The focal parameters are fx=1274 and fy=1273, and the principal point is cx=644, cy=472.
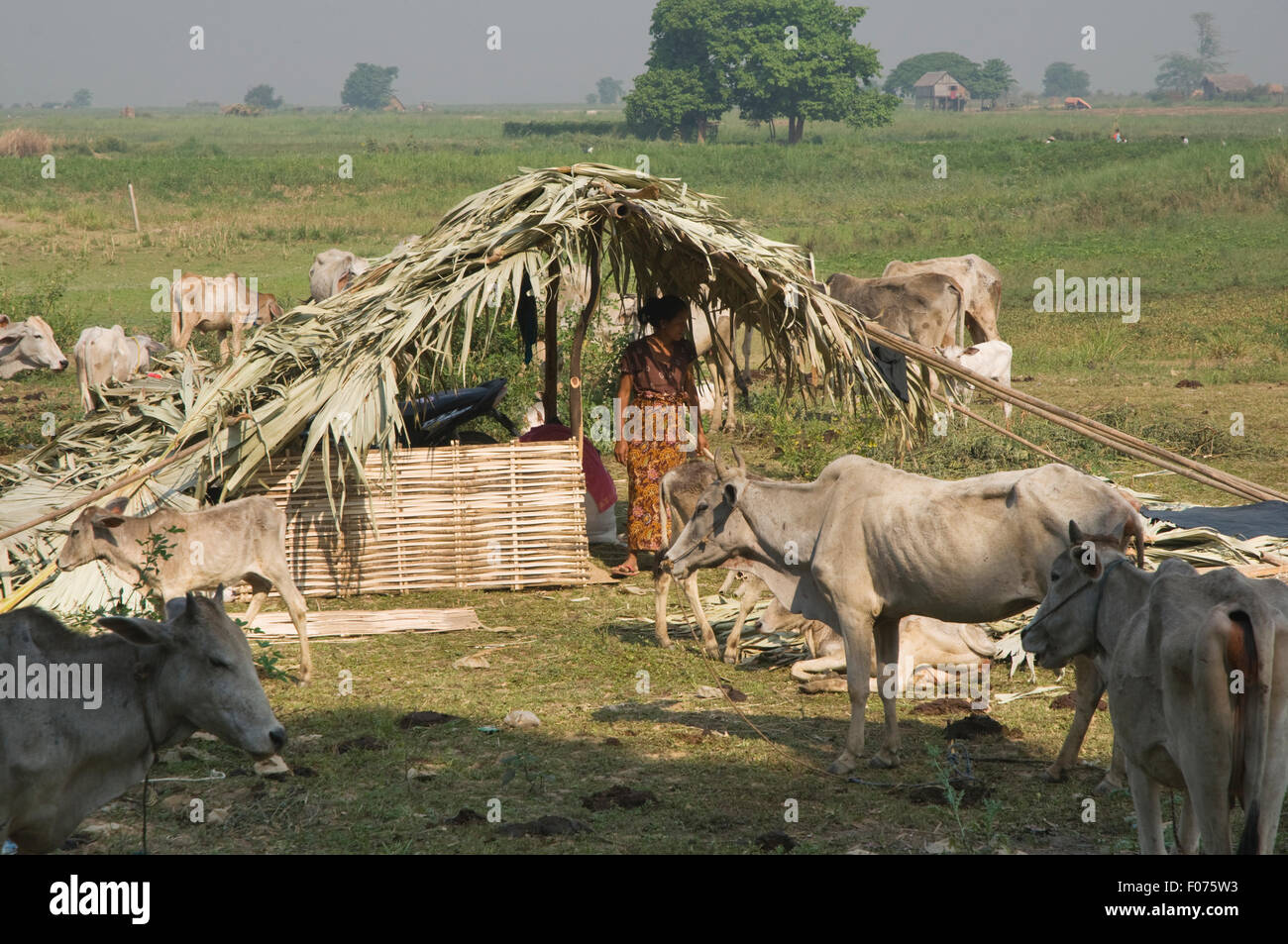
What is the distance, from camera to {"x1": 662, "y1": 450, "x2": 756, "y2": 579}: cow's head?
7965 millimetres

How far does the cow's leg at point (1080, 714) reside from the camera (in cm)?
665

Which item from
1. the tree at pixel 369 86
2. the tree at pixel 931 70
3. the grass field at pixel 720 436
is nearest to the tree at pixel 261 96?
the tree at pixel 369 86

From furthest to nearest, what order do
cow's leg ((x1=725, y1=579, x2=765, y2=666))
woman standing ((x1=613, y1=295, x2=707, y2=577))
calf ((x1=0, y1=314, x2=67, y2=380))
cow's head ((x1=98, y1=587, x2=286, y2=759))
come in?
calf ((x1=0, y1=314, x2=67, y2=380))
woman standing ((x1=613, y1=295, x2=707, y2=577))
cow's leg ((x1=725, y1=579, x2=765, y2=666))
cow's head ((x1=98, y1=587, x2=286, y2=759))

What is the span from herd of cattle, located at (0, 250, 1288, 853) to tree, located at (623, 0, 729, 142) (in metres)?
66.3

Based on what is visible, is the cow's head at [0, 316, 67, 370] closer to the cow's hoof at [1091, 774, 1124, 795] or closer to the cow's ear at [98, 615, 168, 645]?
the cow's ear at [98, 615, 168, 645]

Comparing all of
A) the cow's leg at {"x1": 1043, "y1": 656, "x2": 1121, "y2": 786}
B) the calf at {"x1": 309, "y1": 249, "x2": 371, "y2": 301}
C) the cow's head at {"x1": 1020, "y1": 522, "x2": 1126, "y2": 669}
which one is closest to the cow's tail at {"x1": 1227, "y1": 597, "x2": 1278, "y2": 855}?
the cow's head at {"x1": 1020, "y1": 522, "x2": 1126, "y2": 669}

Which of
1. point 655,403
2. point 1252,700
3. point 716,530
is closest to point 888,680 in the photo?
point 716,530

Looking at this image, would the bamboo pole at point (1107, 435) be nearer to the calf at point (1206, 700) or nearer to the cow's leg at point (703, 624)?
the cow's leg at point (703, 624)

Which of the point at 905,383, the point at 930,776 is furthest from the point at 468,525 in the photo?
the point at 930,776

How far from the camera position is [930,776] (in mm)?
6785

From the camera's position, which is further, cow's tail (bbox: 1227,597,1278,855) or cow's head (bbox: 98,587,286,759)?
cow's head (bbox: 98,587,286,759)
